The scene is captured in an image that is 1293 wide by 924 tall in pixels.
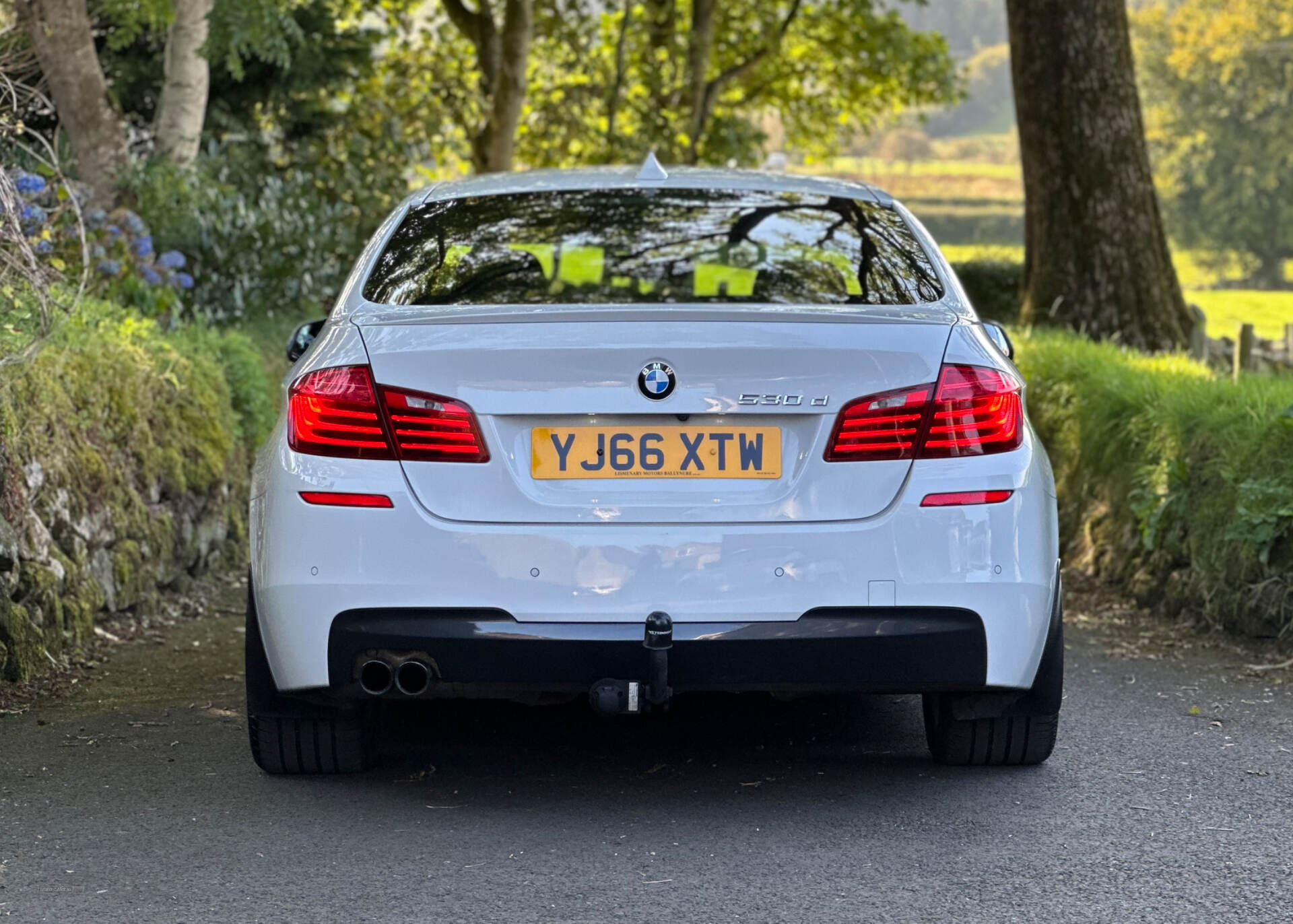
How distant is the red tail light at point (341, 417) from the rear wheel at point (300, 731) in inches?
19.3

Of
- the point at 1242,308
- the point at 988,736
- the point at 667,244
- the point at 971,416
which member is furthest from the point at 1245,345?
the point at 1242,308

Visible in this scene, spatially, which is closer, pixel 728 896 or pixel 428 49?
pixel 728 896

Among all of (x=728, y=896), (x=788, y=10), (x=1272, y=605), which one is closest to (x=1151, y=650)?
(x=1272, y=605)

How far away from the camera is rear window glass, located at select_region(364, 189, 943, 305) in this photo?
4754 mm

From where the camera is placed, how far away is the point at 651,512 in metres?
3.89

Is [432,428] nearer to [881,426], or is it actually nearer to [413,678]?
[413,678]

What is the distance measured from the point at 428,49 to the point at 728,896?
88.2ft

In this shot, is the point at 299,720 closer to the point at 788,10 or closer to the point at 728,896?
the point at 728,896

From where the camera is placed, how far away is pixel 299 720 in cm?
446

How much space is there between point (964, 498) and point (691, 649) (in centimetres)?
71

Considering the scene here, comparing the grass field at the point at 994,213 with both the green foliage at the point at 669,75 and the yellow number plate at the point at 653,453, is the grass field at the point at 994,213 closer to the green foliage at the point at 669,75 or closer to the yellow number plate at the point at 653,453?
the green foliage at the point at 669,75

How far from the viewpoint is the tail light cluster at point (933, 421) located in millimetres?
3938

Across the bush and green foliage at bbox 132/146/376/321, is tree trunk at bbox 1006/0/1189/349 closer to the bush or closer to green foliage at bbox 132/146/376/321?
the bush

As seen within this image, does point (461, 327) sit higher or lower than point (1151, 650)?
higher
